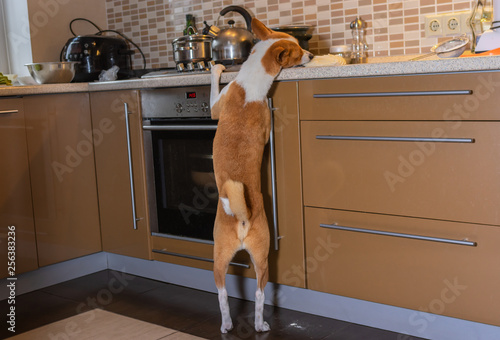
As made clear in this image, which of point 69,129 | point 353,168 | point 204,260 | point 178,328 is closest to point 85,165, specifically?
point 69,129

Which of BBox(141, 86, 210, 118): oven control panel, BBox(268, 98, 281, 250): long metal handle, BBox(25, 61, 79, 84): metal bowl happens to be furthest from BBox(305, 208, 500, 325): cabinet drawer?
BBox(25, 61, 79, 84): metal bowl

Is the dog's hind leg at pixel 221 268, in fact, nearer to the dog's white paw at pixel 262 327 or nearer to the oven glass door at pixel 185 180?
the dog's white paw at pixel 262 327

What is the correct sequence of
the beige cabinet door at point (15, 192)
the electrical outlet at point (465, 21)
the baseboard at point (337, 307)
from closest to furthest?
the baseboard at point (337, 307)
the electrical outlet at point (465, 21)
the beige cabinet door at point (15, 192)

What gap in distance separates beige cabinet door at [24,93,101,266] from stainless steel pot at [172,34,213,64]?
1.65ft

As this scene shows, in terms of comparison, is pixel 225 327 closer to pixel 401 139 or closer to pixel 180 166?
pixel 180 166

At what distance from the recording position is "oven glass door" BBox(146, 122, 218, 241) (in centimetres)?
250

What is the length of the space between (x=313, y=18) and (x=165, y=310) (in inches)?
57.9

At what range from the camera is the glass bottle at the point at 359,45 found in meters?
2.63

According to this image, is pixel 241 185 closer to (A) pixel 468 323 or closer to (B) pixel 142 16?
(A) pixel 468 323

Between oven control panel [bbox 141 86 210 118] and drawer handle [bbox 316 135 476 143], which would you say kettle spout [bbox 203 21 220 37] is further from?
drawer handle [bbox 316 135 476 143]

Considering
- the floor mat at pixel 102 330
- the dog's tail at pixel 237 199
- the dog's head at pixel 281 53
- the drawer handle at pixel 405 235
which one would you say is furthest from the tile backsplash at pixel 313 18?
the floor mat at pixel 102 330

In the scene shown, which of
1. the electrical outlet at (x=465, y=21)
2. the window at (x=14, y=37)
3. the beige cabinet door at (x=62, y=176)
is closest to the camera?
the electrical outlet at (x=465, y=21)

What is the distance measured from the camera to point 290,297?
237 cm

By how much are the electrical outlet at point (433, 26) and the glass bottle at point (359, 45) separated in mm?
282
